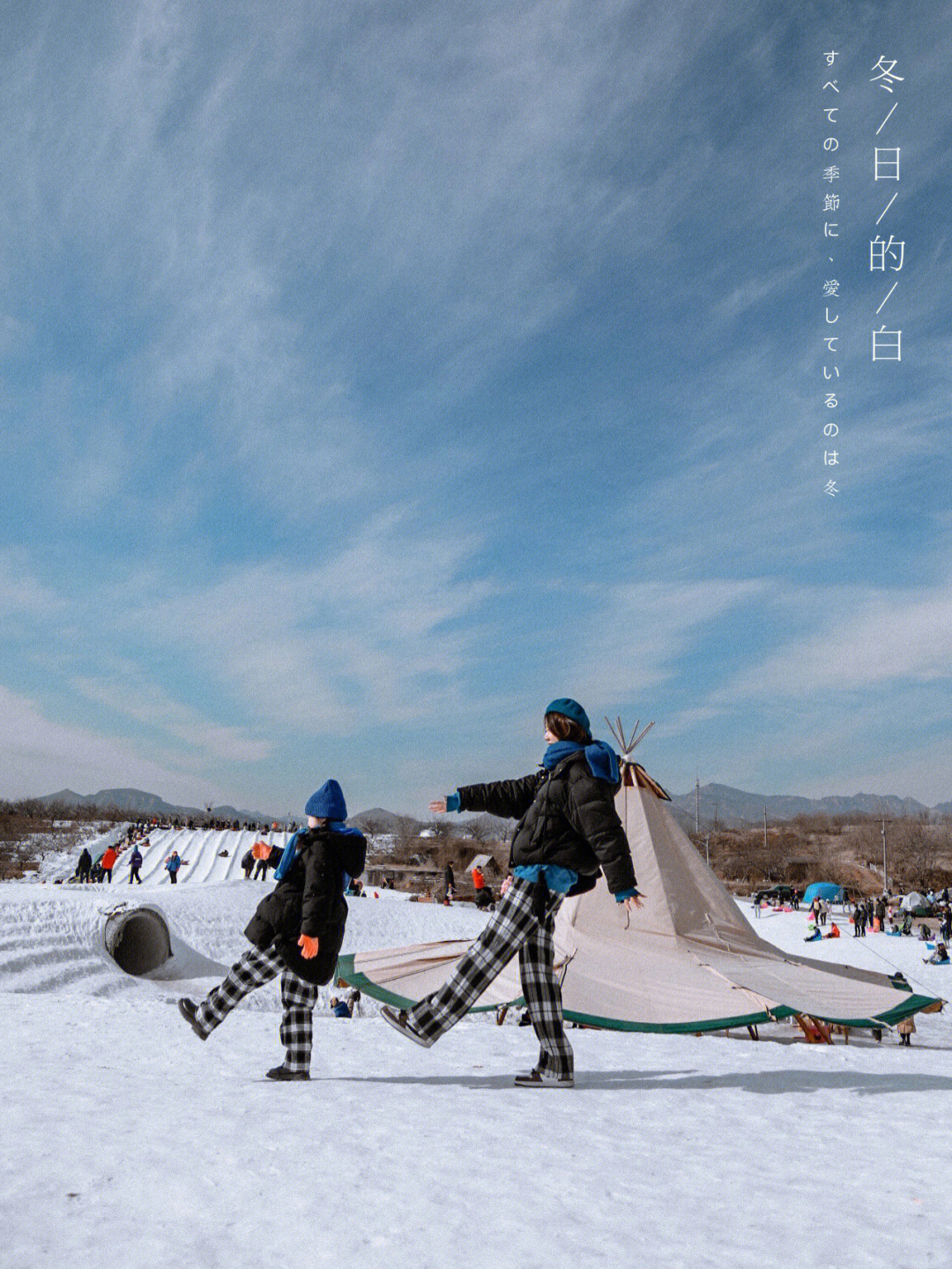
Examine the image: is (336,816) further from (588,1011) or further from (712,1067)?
(588,1011)

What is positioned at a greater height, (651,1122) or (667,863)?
(667,863)

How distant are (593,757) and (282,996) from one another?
6.42 feet

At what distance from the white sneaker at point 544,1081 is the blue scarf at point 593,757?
1.34 meters

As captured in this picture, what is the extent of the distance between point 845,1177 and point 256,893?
2209 centimetres

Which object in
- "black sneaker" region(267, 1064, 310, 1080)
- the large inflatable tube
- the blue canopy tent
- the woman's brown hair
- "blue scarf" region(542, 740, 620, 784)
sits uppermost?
the blue canopy tent

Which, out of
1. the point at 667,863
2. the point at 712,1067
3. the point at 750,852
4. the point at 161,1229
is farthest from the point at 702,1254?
the point at 750,852

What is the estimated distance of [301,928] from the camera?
14.5 ft

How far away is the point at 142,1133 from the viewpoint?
120 inches

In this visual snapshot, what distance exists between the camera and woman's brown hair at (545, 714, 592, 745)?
4.34 meters

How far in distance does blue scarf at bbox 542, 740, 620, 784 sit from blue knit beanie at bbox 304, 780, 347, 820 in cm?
113

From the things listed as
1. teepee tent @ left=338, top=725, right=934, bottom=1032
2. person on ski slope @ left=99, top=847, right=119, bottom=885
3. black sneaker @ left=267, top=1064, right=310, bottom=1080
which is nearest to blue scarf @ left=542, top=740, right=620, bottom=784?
black sneaker @ left=267, top=1064, right=310, bottom=1080

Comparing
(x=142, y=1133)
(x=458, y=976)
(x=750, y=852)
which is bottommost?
(x=142, y=1133)

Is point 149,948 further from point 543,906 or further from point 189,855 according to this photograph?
point 189,855

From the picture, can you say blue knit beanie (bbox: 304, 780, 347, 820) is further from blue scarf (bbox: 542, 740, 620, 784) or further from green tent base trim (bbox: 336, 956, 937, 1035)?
green tent base trim (bbox: 336, 956, 937, 1035)
